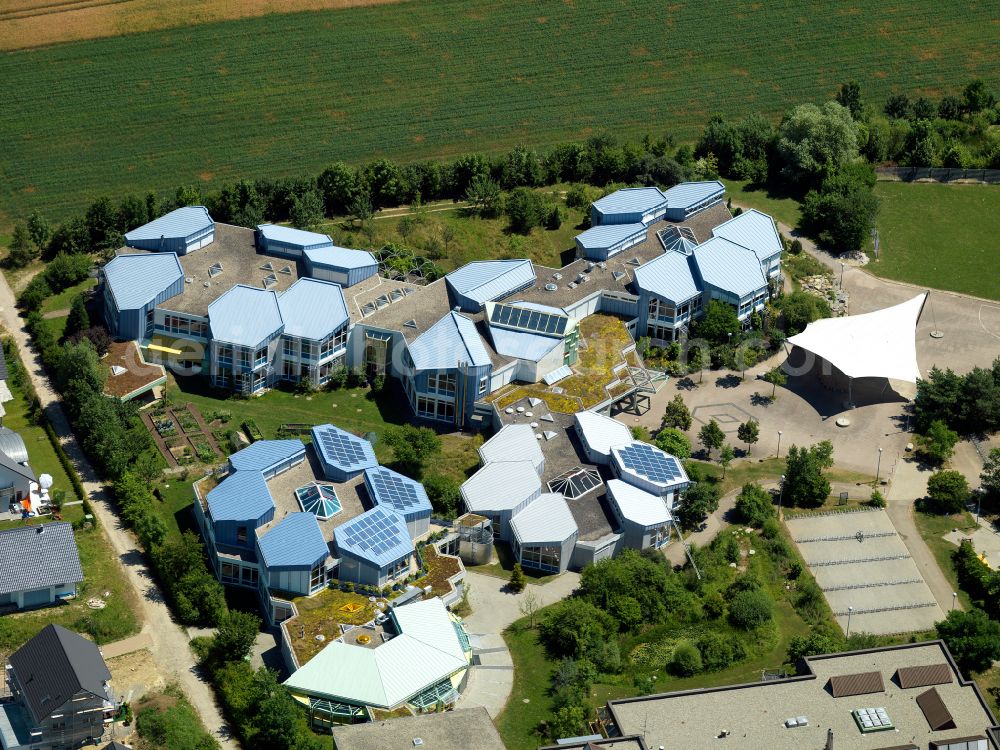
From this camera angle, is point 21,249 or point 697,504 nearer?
point 697,504

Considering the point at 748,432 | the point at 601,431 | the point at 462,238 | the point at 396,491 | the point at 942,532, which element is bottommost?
the point at 942,532

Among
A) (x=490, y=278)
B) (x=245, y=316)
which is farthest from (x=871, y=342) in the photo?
(x=245, y=316)

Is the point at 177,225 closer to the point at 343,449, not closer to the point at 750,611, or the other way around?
the point at 343,449

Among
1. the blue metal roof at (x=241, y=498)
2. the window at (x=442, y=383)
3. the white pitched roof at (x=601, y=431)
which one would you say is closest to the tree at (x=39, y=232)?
the window at (x=442, y=383)

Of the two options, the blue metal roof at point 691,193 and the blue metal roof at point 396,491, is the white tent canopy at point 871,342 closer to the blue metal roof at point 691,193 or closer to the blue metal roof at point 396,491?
the blue metal roof at point 691,193

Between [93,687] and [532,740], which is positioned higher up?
[93,687]

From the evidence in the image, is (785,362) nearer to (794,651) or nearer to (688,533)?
(688,533)

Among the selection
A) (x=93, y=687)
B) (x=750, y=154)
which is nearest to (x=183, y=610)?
(x=93, y=687)

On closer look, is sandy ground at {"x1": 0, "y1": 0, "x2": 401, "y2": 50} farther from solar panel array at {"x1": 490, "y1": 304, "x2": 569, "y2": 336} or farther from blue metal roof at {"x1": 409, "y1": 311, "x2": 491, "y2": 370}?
blue metal roof at {"x1": 409, "y1": 311, "x2": 491, "y2": 370}
